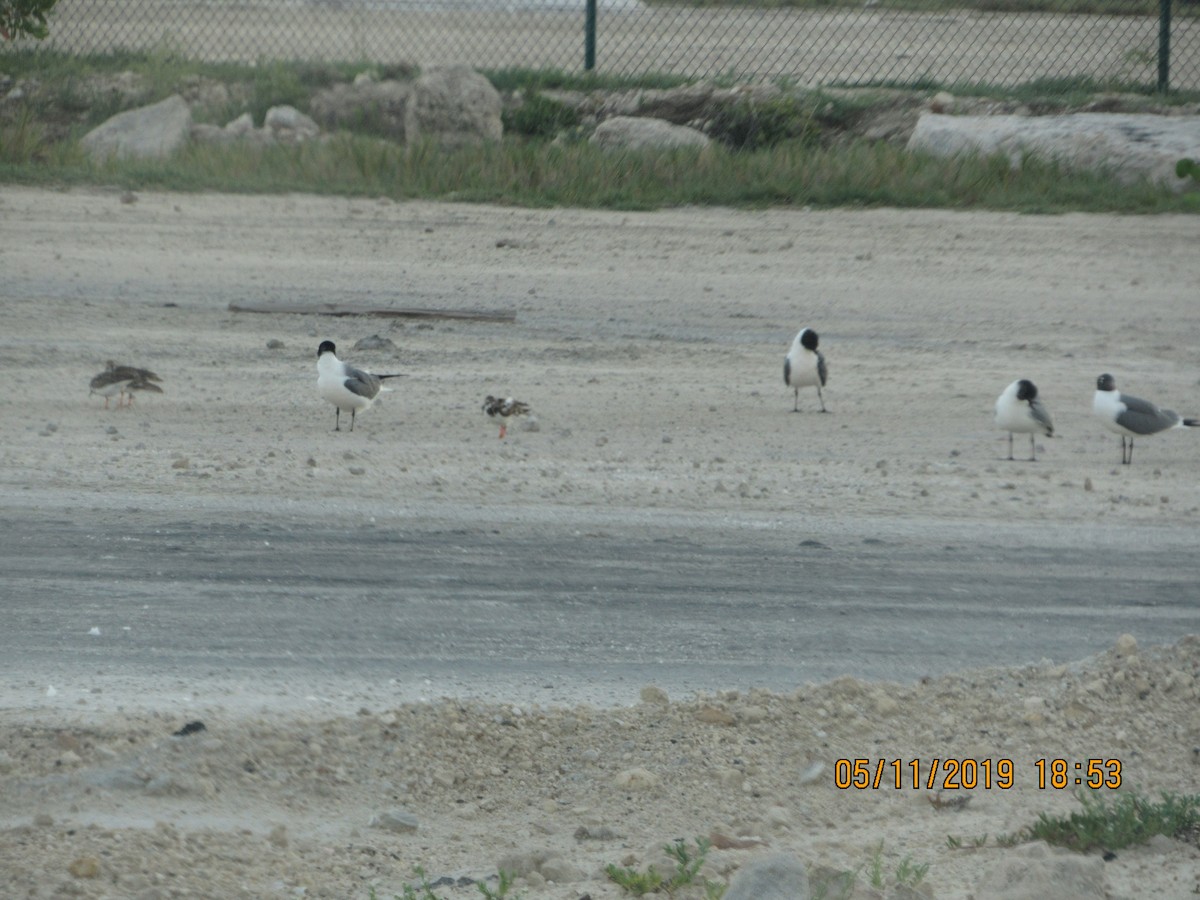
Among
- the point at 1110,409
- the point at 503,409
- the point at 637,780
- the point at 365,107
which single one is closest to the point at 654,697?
the point at 637,780

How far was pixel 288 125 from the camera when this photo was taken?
62.7 feet

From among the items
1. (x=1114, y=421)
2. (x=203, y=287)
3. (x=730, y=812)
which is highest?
(x=203, y=287)

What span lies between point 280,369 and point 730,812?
826cm

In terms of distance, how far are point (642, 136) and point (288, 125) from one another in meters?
4.48

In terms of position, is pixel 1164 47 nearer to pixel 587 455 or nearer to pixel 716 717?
pixel 587 455

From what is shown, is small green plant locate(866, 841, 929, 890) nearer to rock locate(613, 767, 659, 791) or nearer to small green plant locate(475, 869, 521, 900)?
rock locate(613, 767, 659, 791)

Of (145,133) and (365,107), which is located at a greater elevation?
(365,107)

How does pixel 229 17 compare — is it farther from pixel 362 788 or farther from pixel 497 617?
pixel 362 788

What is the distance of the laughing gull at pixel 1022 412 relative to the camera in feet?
34.0

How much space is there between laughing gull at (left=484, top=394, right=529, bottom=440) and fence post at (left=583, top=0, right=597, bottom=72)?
11022 mm

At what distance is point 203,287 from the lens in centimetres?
1480

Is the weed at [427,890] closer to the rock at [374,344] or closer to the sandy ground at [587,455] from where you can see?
the sandy ground at [587,455]

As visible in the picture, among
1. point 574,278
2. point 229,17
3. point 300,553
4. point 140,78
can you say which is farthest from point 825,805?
point 229,17
